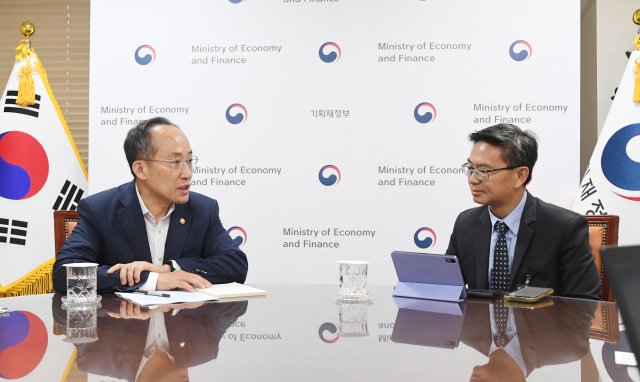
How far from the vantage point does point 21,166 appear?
3.67m

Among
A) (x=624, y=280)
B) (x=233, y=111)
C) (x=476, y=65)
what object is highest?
A: (x=476, y=65)

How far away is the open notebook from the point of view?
1865 mm

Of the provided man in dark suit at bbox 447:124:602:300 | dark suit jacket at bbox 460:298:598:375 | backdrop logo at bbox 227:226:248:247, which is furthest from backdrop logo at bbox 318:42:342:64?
dark suit jacket at bbox 460:298:598:375

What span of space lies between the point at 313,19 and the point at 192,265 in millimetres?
2085

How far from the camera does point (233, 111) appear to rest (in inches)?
150

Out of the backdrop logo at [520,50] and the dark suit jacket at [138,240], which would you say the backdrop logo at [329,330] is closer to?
the dark suit jacket at [138,240]

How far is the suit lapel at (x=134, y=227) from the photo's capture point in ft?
8.09

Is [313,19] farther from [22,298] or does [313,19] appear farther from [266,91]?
[22,298]

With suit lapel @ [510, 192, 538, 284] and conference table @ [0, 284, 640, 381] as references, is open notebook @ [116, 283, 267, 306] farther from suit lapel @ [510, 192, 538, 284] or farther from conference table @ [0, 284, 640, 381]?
suit lapel @ [510, 192, 538, 284]

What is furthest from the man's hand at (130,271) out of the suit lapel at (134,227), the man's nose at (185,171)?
the man's nose at (185,171)

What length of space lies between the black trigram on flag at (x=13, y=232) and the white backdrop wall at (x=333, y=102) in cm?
52

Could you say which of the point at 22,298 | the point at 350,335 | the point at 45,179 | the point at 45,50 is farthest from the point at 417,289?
the point at 45,50

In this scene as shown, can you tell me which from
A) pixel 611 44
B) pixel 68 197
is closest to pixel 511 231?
pixel 611 44

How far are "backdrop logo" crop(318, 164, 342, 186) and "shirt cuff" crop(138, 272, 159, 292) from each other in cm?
179
